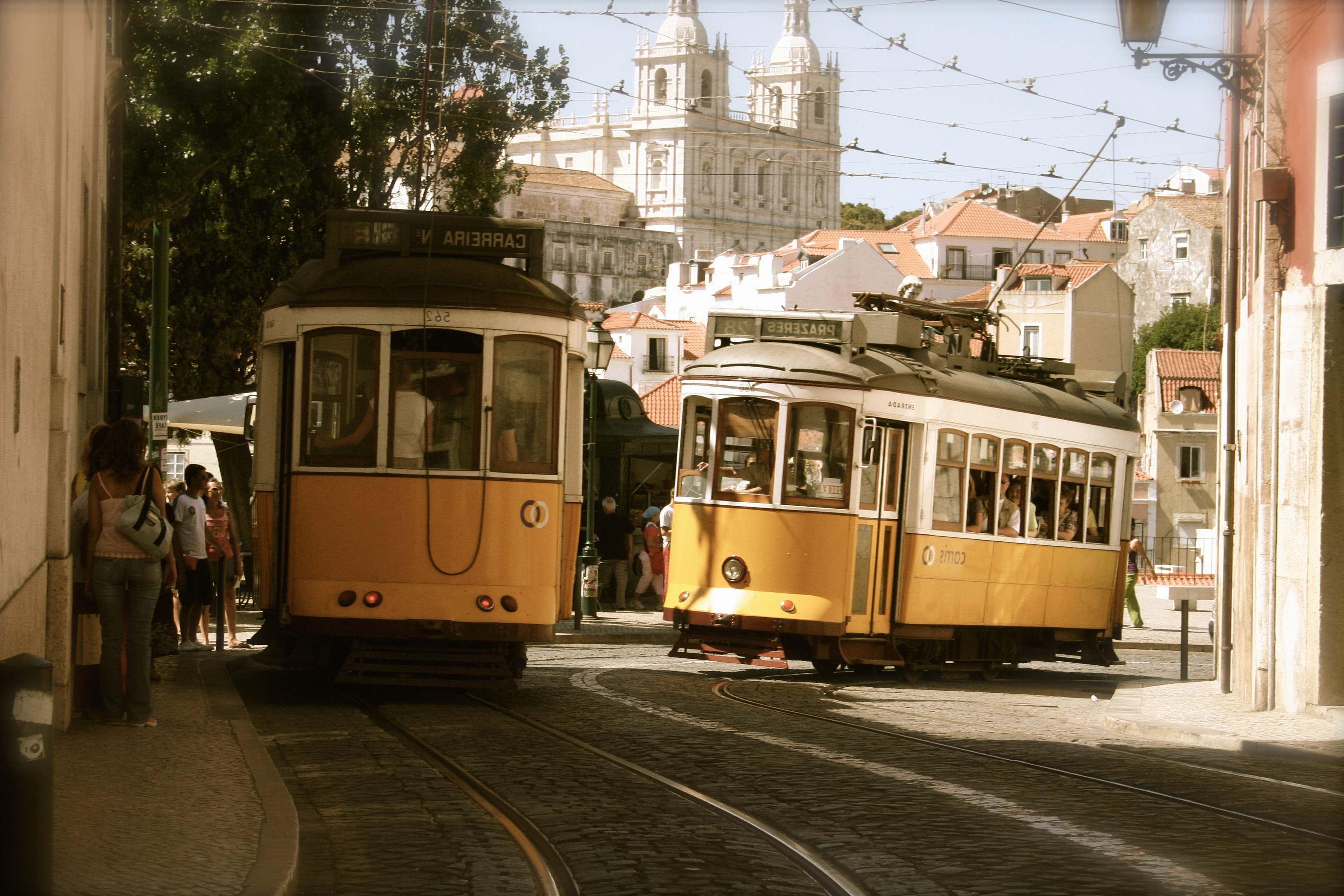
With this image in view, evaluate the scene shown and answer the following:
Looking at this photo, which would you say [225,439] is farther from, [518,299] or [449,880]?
[449,880]

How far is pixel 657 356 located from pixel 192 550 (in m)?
73.0

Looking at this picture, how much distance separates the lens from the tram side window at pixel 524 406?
40.5 ft

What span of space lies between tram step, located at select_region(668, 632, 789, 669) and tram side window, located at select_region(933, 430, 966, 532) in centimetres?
182

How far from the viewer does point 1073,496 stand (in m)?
18.6

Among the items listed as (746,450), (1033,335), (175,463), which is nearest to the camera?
(746,450)

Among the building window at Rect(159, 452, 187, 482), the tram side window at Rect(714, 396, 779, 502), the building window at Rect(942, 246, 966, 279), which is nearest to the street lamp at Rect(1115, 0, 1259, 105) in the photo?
the tram side window at Rect(714, 396, 779, 502)

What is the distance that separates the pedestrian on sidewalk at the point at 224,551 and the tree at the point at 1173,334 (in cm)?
7428

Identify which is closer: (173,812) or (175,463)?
(173,812)

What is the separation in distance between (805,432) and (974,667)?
11.4 feet

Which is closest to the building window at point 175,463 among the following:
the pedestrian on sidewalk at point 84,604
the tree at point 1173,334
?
the pedestrian on sidewalk at point 84,604

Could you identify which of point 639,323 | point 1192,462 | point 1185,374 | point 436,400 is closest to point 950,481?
point 436,400

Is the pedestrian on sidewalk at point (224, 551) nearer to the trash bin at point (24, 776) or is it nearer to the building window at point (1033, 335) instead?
the trash bin at point (24, 776)

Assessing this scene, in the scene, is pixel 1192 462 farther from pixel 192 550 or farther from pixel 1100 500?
pixel 192 550

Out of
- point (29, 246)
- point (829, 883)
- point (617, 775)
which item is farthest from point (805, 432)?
point (829, 883)
